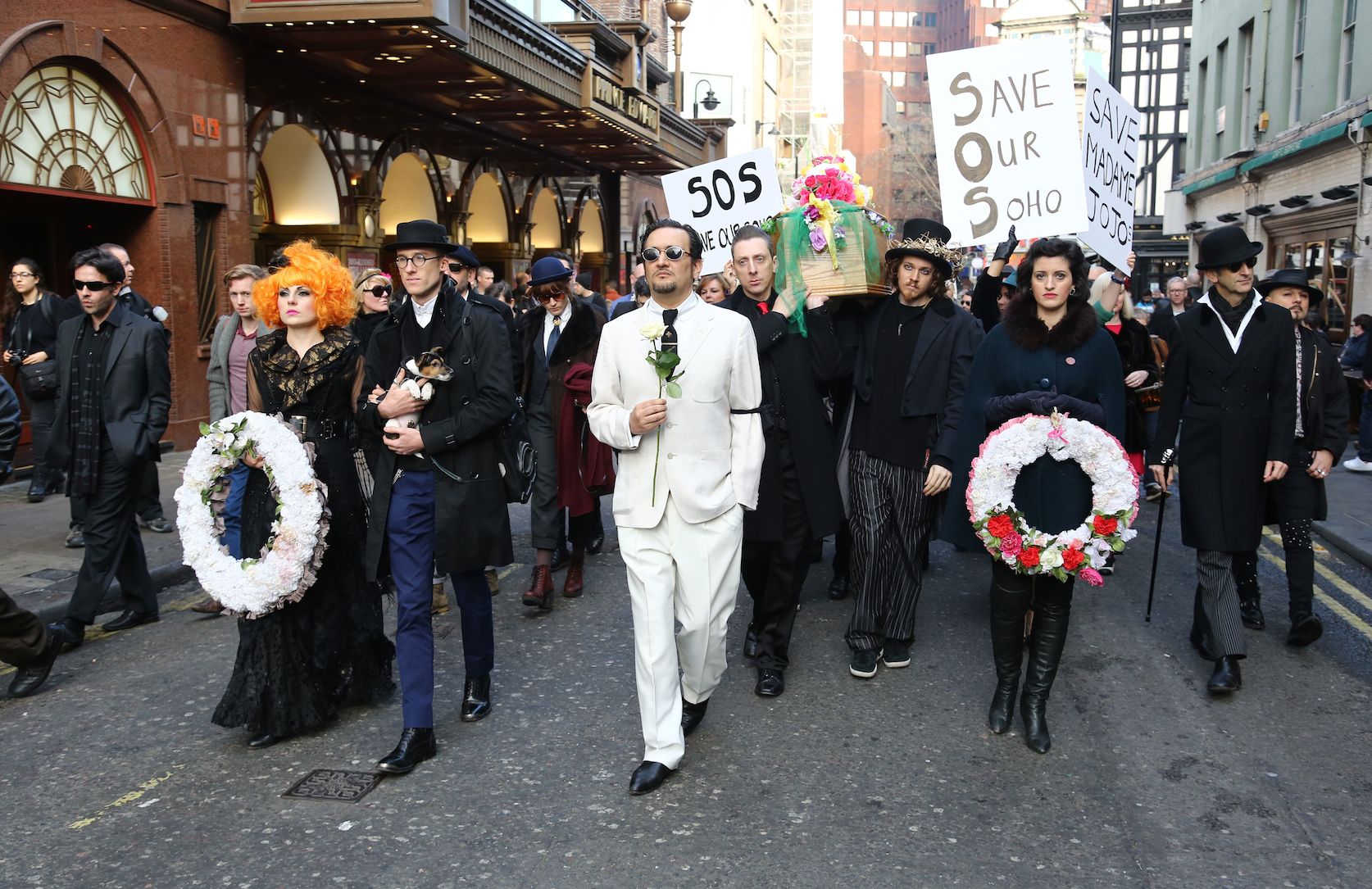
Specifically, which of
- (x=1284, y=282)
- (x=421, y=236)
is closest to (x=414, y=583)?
(x=421, y=236)

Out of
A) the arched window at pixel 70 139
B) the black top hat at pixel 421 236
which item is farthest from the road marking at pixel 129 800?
the arched window at pixel 70 139

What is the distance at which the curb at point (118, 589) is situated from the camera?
268 inches

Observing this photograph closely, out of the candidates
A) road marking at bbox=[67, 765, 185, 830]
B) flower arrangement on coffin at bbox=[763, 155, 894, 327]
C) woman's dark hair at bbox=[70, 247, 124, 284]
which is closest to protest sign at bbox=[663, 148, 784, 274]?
flower arrangement on coffin at bbox=[763, 155, 894, 327]

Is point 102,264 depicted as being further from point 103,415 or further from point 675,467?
point 675,467

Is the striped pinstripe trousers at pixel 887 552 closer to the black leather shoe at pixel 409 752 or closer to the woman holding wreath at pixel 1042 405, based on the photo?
the woman holding wreath at pixel 1042 405

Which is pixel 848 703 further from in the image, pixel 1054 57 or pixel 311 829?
pixel 1054 57

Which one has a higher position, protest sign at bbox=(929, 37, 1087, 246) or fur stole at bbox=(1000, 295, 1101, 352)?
protest sign at bbox=(929, 37, 1087, 246)

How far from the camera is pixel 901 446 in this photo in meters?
5.91

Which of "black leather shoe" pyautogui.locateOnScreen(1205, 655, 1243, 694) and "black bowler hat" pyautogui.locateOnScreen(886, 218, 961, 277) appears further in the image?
"black bowler hat" pyautogui.locateOnScreen(886, 218, 961, 277)

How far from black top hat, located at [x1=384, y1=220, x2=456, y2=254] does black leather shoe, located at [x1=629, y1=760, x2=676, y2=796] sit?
2161 mm

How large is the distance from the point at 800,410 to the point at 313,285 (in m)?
2.22

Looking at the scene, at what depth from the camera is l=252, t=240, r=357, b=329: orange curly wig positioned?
486cm

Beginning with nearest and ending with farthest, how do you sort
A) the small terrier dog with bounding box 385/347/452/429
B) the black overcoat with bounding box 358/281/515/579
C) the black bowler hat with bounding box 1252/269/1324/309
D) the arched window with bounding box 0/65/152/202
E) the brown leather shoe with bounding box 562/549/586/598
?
the small terrier dog with bounding box 385/347/452/429 → the black overcoat with bounding box 358/281/515/579 → the black bowler hat with bounding box 1252/269/1324/309 → the brown leather shoe with bounding box 562/549/586/598 → the arched window with bounding box 0/65/152/202

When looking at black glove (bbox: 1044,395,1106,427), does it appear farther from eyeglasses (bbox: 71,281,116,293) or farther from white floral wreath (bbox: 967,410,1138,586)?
eyeglasses (bbox: 71,281,116,293)
